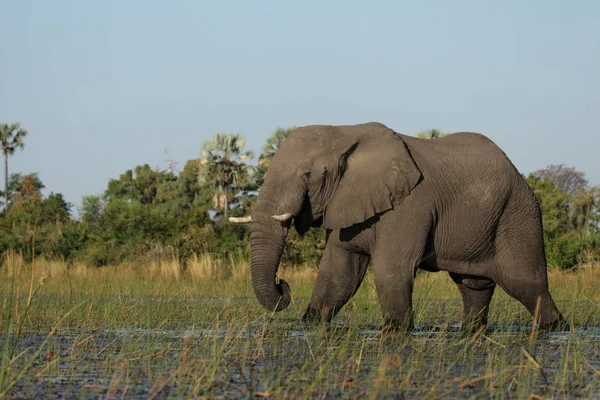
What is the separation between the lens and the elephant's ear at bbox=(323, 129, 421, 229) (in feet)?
30.2

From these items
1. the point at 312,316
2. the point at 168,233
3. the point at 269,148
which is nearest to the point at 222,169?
the point at 269,148

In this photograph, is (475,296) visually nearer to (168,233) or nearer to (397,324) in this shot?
(397,324)

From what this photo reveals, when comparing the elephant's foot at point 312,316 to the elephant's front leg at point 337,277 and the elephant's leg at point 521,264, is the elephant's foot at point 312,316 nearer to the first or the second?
the elephant's front leg at point 337,277

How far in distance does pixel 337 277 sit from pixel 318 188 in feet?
3.17

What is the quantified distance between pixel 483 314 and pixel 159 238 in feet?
53.7

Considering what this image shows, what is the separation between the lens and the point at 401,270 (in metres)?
9.00

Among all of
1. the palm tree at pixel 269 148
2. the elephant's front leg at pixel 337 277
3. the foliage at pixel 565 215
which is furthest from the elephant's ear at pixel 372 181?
the palm tree at pixel 269 148

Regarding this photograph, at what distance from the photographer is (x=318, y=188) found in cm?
943

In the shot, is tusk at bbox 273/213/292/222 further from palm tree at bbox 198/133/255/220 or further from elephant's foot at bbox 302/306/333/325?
palm tree at bbox 198/133/255/220

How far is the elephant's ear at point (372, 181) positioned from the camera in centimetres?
922

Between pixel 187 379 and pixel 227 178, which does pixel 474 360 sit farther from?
pixel 227 178

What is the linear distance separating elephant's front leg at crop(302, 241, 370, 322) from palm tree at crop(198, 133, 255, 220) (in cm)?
3917

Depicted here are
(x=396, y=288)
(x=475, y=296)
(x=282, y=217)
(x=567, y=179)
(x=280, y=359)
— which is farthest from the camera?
(x=567, y=179)

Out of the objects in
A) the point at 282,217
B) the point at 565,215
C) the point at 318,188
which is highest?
the point at 318,188
